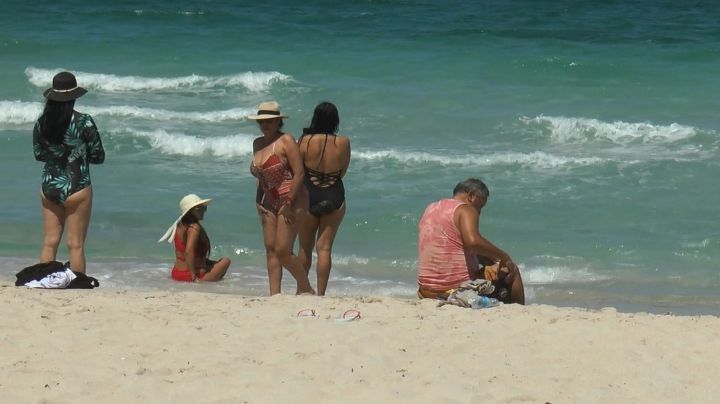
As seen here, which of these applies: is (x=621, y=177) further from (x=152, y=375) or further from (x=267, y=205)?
(x=152, y=375)

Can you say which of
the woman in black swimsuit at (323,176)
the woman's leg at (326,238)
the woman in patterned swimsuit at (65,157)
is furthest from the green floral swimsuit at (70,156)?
the woman's leg at (326,238)

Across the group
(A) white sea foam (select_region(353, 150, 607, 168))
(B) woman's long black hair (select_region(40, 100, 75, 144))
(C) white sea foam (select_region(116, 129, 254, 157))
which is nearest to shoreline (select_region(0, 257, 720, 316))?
(B) woman's long black hair (select_region(40, 100, 75, 144))

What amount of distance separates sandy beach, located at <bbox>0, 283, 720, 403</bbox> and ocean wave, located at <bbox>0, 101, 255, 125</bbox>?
9.89m

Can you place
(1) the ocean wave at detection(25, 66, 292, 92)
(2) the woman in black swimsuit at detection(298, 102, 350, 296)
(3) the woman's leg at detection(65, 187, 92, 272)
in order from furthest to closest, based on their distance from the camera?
(1) the ocean wave at detection(25, 66, 292, 92)
(2) the woman in black swimsuit at detection(298, 102, 350, 296)
(3) the woman's leg at detection(65, 187, 92, 272)

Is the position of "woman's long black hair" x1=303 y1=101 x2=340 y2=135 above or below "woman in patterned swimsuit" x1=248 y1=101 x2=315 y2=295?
above

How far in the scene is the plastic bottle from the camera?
7418 millimetres

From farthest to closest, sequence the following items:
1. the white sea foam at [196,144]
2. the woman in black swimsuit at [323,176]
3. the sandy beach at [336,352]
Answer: the white sea foam at [196,144] → the woman in black swimsuit at [323,176] → the sandy beach at [336,352]

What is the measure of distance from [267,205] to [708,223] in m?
5.43

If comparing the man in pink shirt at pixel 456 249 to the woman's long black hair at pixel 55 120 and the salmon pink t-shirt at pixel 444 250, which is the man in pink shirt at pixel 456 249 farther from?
the woman's long black hair at pixel 55 120

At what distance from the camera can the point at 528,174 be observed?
1370cm

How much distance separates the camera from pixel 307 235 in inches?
320

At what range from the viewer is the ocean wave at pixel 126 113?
56.5ft

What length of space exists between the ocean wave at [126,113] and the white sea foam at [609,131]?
411cm

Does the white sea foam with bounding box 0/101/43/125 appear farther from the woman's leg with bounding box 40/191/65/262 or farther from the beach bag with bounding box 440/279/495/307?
the beach bag with bounding box 440/279/495/307
